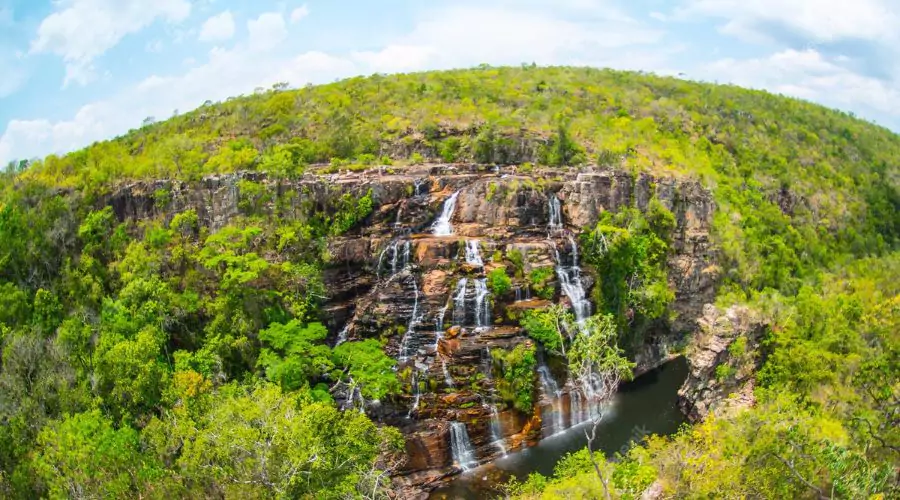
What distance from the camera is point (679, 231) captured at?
40.4m

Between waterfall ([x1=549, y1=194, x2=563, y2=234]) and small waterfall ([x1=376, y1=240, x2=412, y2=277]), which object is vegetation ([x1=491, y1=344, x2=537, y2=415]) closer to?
small waterfall ([x1=376, y1=240, x2=412, y2=277])

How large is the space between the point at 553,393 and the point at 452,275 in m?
8.04

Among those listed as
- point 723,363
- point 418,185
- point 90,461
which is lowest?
point 723,363

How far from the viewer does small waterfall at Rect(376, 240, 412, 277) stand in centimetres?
3144

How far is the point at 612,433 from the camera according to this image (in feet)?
96.4

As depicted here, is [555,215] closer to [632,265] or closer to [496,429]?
[632,265]

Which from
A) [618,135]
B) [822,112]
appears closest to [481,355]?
[618,135]

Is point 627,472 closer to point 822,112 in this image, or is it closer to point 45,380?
point 45,380

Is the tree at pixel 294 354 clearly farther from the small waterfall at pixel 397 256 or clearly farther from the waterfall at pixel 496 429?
the waterfall at pixel 496 429

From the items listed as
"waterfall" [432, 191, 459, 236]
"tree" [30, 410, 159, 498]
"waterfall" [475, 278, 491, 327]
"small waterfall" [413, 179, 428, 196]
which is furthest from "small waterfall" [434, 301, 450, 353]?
"tree" [30, 410, 159, 498]

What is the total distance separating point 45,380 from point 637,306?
30984 mm

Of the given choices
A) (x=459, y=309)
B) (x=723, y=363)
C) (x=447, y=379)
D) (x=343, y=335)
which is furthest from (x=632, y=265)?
(x=343, y=335)

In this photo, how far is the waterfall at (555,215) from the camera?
3478 centimetres

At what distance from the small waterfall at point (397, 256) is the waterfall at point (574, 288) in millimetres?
8487
